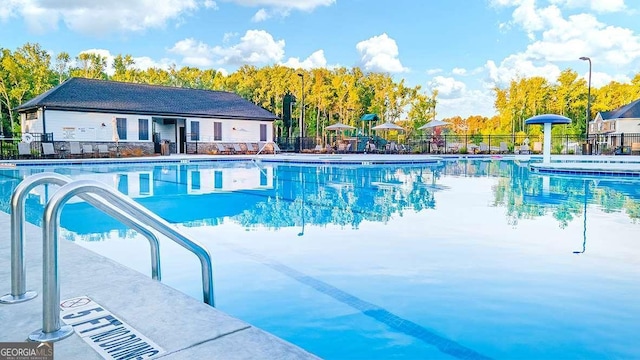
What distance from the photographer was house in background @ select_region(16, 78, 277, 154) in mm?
23719

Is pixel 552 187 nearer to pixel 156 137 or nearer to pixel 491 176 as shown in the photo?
pixel 491 176

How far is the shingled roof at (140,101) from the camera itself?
2425 centimetres

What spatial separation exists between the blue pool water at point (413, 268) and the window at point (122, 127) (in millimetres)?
16716

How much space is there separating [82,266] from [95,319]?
1.22 meters

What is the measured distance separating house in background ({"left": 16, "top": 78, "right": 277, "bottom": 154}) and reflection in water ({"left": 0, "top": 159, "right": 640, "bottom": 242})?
9.78 metres

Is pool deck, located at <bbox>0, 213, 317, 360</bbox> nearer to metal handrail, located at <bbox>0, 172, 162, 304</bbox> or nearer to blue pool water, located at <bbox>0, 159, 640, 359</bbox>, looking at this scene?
metal handrail, located at <bbox>0, 172, 162, 304</bbox>

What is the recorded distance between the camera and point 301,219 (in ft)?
24.1

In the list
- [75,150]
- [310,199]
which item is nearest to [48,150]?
[75,150]

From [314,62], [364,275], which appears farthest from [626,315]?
[314,62]

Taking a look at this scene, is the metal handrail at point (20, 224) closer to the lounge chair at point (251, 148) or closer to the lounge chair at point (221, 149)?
the lounge chair at point (221, 149)

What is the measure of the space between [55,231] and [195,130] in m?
27.7

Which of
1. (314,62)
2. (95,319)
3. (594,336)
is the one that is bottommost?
(594,336)

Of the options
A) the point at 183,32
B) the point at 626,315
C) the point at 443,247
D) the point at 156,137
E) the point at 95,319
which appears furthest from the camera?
the point at 183,32

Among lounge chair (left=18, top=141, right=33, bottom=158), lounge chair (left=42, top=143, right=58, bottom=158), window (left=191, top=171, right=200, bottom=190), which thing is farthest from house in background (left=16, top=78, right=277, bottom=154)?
window (left=191, top=171, right=200, bottom=190)
